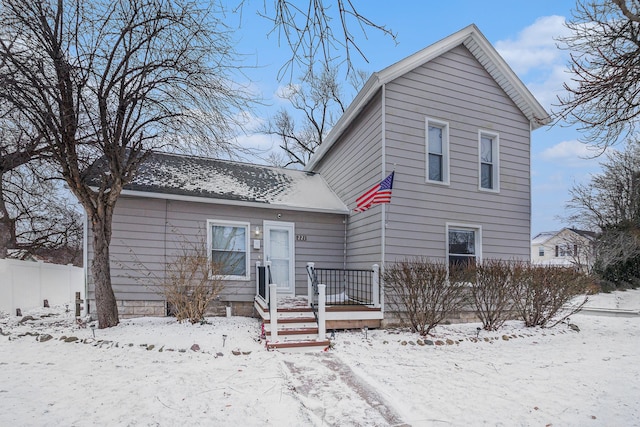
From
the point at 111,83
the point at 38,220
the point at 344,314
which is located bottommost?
the point at 344,314

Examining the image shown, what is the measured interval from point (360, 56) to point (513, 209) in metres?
8.11

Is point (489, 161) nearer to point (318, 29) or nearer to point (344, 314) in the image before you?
point (344, 314)

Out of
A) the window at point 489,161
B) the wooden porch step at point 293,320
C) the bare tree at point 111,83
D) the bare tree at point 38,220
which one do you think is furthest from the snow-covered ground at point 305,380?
the bare tree at point 38,220

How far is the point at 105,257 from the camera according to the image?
6789mm

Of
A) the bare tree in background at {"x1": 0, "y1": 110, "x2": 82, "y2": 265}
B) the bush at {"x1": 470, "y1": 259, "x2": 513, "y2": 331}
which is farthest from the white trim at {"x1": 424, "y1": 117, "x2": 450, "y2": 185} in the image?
the bare tree in background at {"x1": 0, "y1": 110, "x2": 82, "y2": 265}

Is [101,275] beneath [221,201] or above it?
beneath

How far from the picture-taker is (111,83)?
6309 millimetres

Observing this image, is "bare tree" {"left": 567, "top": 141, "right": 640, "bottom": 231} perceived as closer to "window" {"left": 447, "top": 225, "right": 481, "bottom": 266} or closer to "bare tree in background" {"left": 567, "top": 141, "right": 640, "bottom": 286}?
"bare tree in background" {"left": 567, "top": 141, "right": 640, "bottom": 286}

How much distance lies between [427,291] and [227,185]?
5.67m

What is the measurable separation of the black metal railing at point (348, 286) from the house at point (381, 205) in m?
0.04

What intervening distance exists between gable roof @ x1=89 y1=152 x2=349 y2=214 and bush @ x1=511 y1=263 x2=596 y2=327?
443cm

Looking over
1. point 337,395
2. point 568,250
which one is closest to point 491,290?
point 337,395

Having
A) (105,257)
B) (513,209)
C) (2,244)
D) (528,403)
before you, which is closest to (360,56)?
(528,403)

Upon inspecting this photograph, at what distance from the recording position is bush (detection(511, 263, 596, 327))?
7609mm
